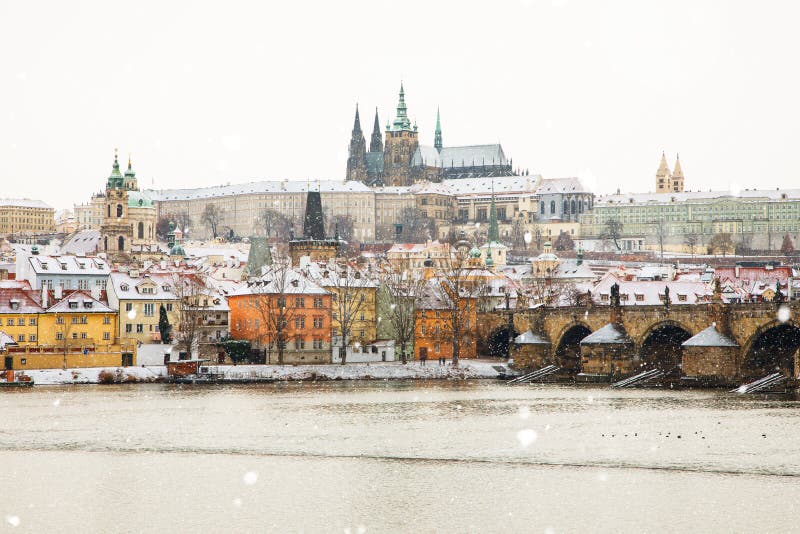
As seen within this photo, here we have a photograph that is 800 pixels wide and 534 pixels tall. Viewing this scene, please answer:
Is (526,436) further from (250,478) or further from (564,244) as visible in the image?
(564,244)

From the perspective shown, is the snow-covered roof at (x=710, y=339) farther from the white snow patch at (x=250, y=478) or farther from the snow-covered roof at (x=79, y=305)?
the snow-covered roof at (x=79, y=305)

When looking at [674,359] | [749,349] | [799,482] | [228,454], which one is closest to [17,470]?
[228,454]

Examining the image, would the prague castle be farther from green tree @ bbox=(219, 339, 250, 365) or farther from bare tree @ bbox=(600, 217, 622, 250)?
green tree @ bbox=(219, 339, 250, 365)

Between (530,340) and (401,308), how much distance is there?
25.2ft

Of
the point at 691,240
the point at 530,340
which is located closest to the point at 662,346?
the point at 530,340

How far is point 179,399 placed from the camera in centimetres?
5138

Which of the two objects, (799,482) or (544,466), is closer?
(799,482)

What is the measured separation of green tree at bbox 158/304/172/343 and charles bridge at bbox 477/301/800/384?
54.3 ft

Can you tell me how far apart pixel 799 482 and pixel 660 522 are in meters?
5.51

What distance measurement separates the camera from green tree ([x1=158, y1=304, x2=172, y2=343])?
67.4 meters

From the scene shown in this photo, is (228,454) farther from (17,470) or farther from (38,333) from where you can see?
(38,333)

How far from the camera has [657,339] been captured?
206 feet

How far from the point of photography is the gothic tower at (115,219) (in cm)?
14750

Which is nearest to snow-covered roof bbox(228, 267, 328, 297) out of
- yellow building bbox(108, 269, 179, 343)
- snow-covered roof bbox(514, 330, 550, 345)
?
yellow building bbox(108, 269, 179, 343)
